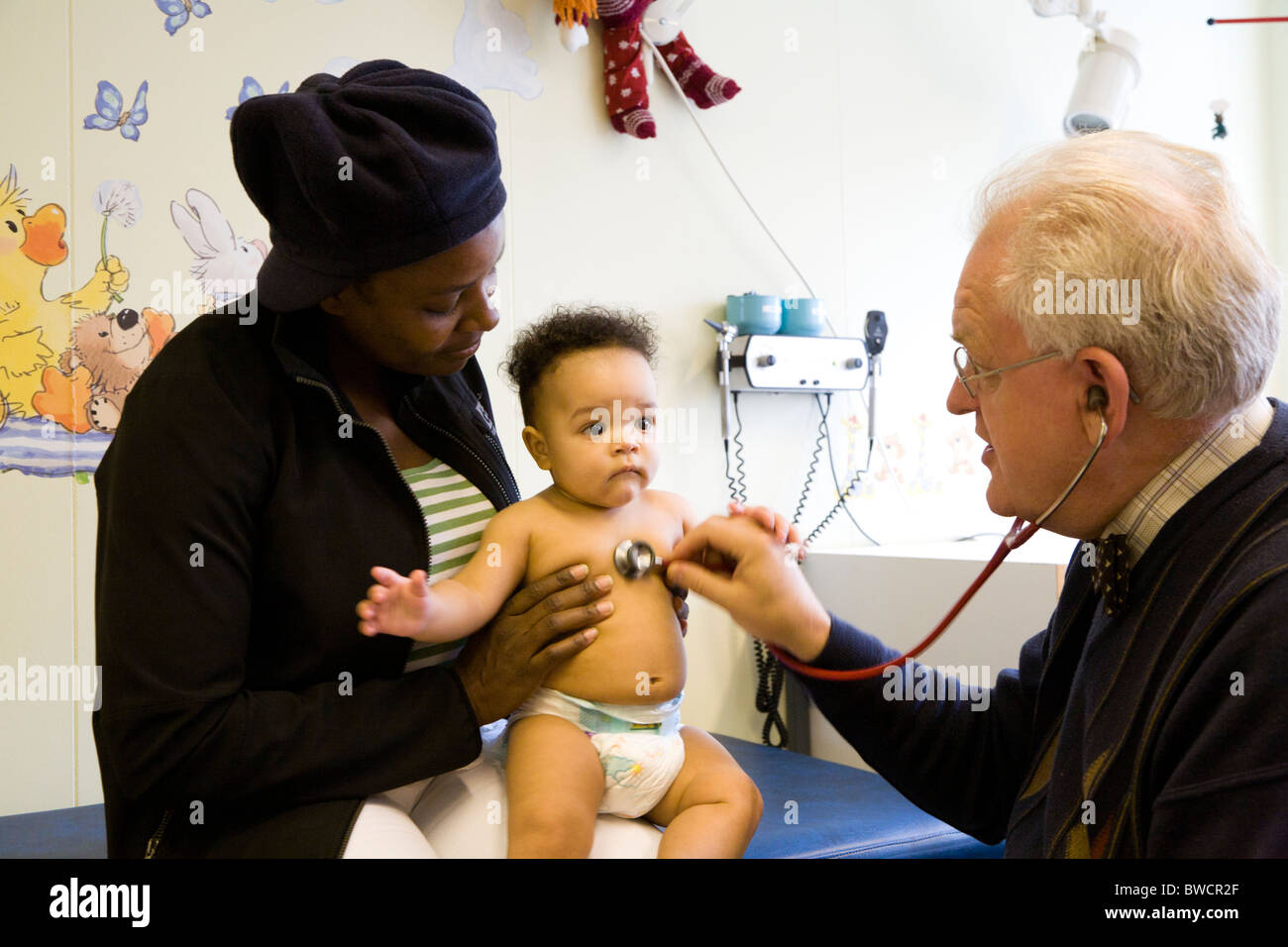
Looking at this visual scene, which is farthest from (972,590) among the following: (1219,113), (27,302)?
(1219,113)

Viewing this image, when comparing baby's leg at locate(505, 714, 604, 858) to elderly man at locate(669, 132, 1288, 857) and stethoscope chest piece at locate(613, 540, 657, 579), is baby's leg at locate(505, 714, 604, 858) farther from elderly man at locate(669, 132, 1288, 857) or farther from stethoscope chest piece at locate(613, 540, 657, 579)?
elderly man at locate(669, 132, 1288, 857)

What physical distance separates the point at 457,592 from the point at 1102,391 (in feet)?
2.43

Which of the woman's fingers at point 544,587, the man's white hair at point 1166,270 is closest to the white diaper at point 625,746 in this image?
the woman's fingers at point 544,587

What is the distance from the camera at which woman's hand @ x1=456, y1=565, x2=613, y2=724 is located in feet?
4.12

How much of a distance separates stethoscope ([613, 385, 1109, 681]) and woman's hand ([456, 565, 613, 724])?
0.05 m

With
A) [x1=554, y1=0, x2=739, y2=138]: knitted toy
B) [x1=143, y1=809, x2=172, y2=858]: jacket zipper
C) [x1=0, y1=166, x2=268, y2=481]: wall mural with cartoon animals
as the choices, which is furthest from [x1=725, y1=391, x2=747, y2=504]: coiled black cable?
[x1=143, y1=809, x2=172, y2=858]: jacket zipper

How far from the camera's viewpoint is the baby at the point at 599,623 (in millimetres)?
1263

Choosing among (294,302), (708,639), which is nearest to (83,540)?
(294,302)

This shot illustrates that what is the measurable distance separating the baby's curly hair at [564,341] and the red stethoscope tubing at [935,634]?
463 millimetres

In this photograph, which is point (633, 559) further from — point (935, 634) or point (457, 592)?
point (935, 634)

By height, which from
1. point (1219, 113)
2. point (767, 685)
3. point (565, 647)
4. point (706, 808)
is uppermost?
point (1219, 113)

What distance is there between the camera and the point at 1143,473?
3.60 ft

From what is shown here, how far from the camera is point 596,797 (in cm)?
130
